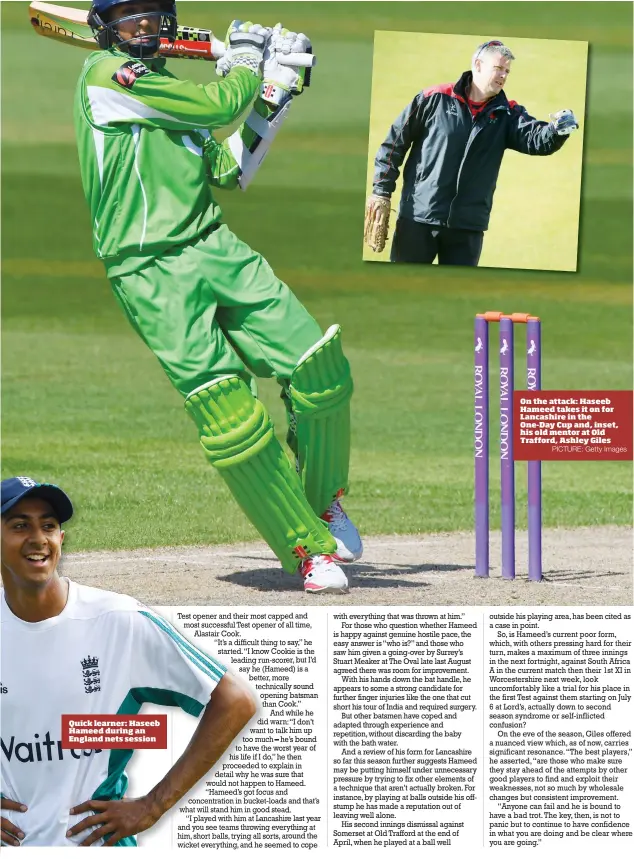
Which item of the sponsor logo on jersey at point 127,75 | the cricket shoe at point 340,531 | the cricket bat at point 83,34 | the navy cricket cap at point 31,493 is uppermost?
the cricket bat at point 83,34

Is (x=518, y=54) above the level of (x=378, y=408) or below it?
above

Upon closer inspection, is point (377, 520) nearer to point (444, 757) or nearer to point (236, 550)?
point (236, 550)

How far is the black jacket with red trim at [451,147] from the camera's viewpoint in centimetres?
728

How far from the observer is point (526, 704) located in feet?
19.6

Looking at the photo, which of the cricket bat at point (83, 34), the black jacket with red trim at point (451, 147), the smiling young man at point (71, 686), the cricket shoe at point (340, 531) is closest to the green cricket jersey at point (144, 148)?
the cricket bat at point (83, 34)

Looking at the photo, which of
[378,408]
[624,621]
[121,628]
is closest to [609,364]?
[378,408]

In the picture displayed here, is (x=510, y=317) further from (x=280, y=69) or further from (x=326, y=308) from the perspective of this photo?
(x=326, y=308)

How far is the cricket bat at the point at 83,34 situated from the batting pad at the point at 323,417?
139cm

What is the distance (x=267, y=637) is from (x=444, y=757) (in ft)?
2.70

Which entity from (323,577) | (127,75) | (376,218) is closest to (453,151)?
(376,218)
